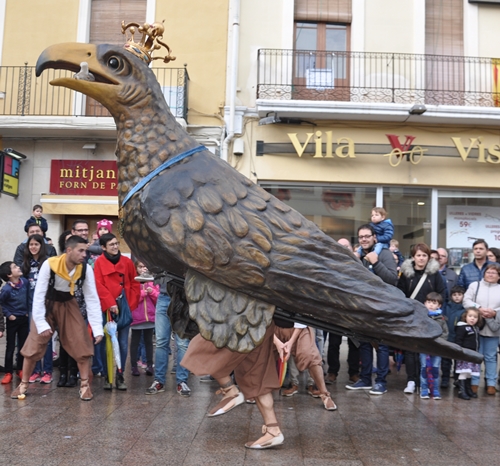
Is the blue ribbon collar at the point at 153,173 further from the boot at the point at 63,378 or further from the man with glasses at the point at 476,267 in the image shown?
the man with glasses at the point at 476,267

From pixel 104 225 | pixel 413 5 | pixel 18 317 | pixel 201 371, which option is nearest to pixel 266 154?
pixel 413 5

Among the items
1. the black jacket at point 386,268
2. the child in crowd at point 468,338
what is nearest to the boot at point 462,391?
the child in crowd at point 468,338

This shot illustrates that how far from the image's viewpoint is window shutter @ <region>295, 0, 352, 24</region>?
41.0ft

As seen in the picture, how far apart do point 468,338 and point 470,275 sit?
1266mm

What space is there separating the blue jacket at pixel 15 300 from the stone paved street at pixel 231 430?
899mm

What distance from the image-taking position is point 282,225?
3.32 metres

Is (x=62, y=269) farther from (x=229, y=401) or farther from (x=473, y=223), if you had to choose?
(x=473, y=223)

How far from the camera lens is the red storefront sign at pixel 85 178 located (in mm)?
12023

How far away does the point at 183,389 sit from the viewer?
5711 mm

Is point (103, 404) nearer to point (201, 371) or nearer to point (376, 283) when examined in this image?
point (201, 371)

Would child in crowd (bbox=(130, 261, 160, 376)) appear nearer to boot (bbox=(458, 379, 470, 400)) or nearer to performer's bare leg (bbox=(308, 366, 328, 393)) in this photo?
performer's bare leg (bbox=(308, 366, 328, 393))

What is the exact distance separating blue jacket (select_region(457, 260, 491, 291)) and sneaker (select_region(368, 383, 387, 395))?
2.11m

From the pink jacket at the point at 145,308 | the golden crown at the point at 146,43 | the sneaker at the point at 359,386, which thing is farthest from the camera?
the pink jacket at the point at 145,308

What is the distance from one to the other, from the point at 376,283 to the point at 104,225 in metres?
4.35
